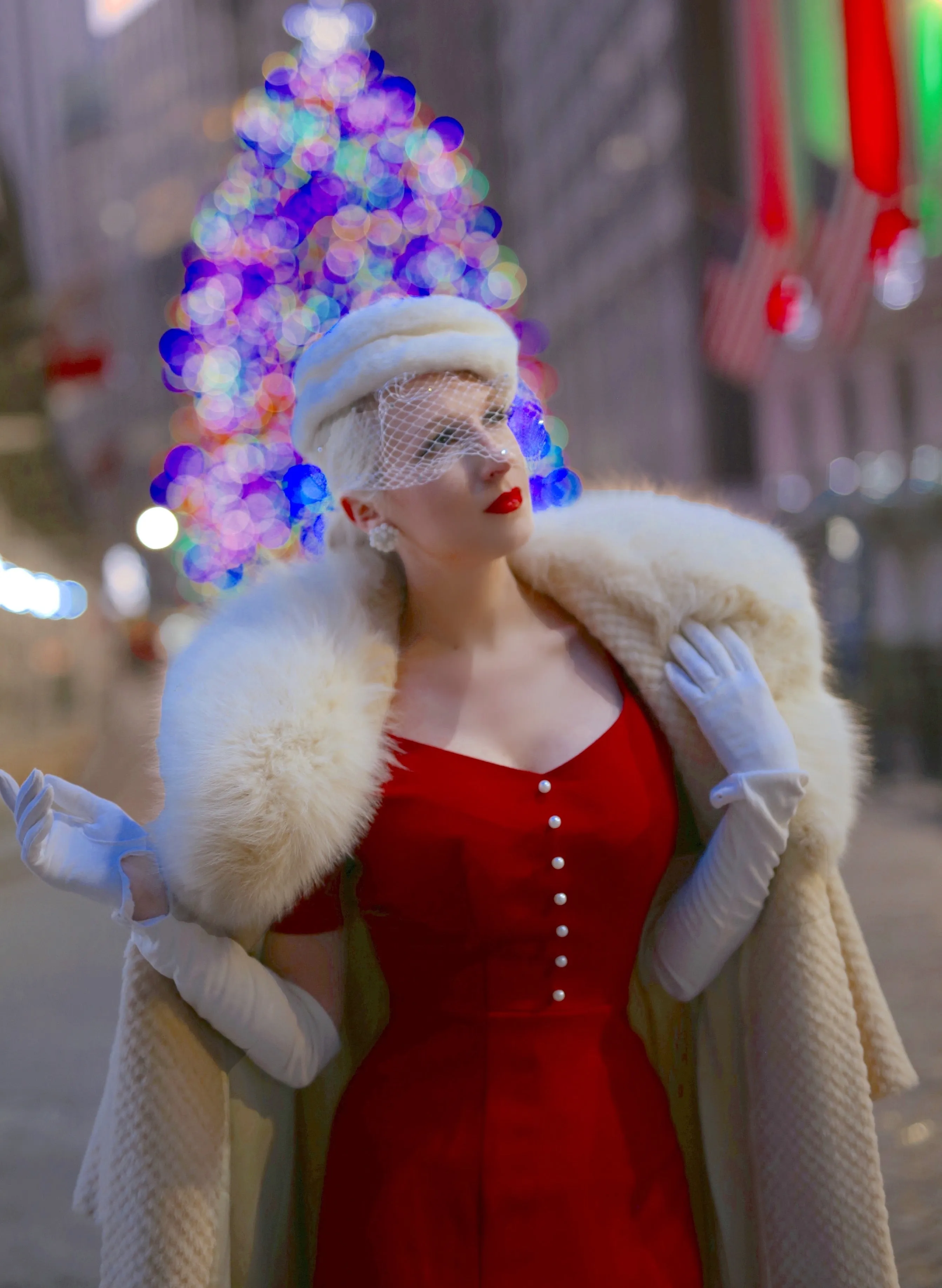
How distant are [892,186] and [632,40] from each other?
2356 mm

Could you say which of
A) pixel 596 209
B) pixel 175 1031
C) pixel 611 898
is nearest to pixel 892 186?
pixel 596 209

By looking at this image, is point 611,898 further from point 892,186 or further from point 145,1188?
point 892,186

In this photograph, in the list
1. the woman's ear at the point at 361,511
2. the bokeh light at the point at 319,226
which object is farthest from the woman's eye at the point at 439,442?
the bokeh light at the point at 319,226

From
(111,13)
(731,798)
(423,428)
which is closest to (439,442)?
(423,428)

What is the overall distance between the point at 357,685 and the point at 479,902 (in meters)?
0.30

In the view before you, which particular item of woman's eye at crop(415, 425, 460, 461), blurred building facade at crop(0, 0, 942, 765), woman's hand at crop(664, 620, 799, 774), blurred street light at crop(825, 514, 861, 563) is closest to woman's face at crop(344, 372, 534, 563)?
woman's eye at crop(415, 425, 460, 461)

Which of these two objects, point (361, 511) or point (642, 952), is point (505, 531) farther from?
point (642, 952)

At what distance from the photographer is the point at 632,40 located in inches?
246

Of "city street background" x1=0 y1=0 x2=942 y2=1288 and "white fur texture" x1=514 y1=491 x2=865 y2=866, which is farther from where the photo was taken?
"city street background" x1=0 y1=0 x2=942 y2=1288

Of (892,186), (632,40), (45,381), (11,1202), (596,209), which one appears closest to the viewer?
(11,1202)

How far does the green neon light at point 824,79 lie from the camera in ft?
14.7

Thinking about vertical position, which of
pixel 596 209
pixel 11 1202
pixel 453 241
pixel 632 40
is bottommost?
pixel 11 1202

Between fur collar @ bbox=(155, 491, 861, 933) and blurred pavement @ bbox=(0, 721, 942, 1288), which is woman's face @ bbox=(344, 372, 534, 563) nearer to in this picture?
fur collar @ bbox=(155, 491, 861, 933)

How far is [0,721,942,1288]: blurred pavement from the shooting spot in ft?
6.45
